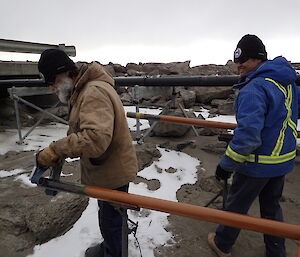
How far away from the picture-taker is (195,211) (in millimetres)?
1364

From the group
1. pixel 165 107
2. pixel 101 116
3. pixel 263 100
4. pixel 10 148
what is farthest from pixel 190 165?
pixel 10 148

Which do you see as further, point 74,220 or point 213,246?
point 74,220

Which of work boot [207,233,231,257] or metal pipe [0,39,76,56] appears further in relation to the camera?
metal pipe [0,39,76,56]

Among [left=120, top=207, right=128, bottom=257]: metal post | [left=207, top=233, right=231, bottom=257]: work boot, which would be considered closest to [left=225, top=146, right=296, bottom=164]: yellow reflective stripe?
[left=120, top=207, right=128, bottom=257]: metal post

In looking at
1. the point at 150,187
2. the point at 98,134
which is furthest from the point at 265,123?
the point at 150,187

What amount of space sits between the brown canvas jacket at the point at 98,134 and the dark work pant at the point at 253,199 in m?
0.94

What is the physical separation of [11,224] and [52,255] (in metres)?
0.68

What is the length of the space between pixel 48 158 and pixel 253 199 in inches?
68.5

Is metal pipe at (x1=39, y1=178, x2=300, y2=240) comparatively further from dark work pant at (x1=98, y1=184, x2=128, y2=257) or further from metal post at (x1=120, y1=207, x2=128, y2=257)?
dark work pant at (x1=98, y1=184, x2=128, y2=257)

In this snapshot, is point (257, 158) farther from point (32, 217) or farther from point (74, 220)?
point (32, 217)

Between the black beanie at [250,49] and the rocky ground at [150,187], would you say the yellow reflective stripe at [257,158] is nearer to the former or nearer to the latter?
the black beanie at [250,49]

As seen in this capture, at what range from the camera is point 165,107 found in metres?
5.82

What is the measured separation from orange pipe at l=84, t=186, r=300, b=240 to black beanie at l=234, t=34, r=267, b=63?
1361 millimetres

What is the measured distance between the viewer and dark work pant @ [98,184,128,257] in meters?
2.08
